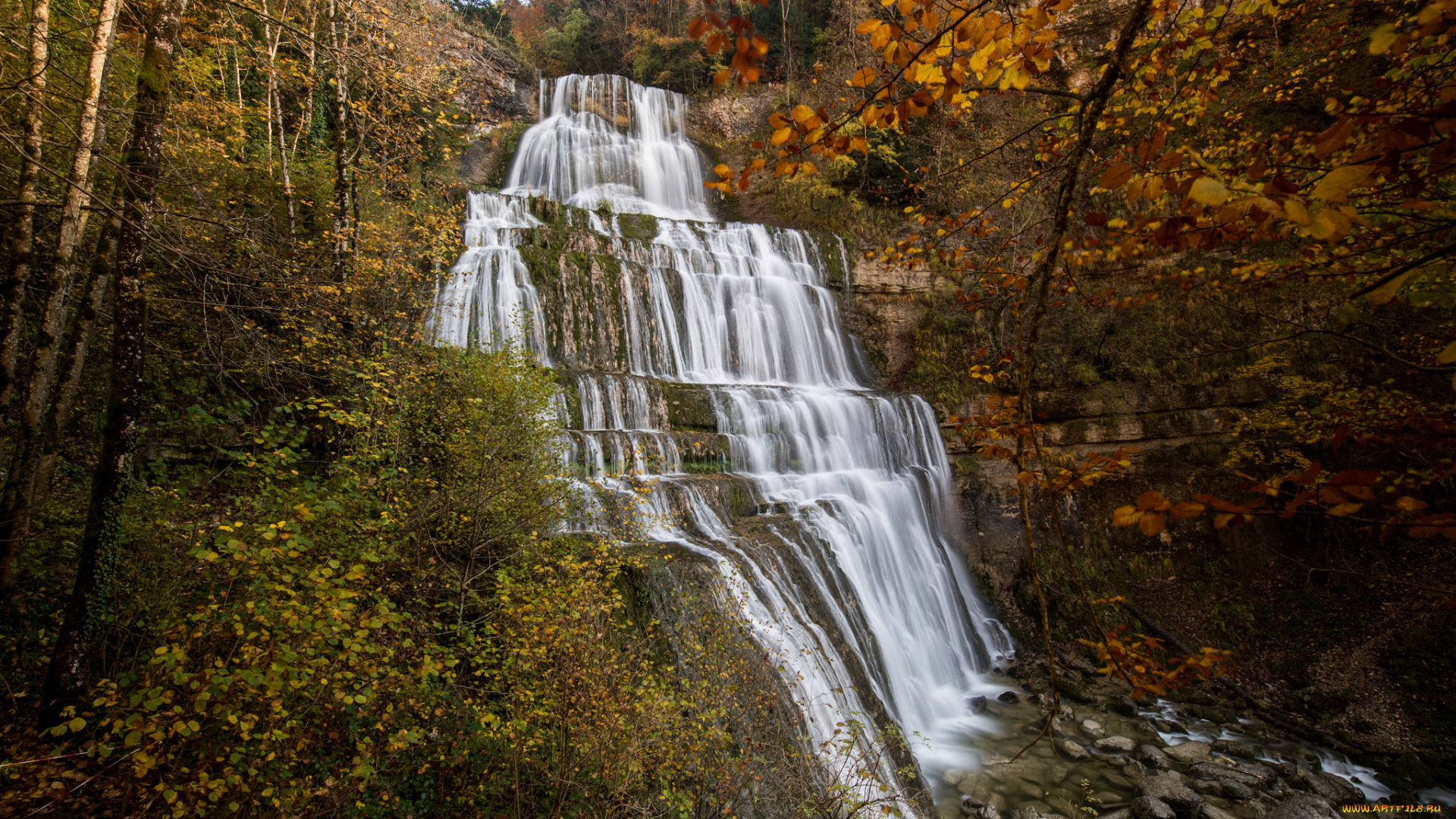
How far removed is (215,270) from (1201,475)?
Answer: 16714 mm

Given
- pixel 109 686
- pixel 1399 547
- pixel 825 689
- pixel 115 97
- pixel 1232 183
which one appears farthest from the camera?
pixel 1399 547

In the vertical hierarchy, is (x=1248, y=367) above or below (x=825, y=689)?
above

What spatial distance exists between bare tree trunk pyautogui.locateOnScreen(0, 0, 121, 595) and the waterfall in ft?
14.9

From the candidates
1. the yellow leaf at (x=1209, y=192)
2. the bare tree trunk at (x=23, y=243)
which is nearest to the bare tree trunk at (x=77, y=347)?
the bare tree trunk at (x=23, y=243)

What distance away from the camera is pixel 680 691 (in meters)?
5.26

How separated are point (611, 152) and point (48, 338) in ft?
59.5

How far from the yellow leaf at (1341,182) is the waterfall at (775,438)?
5333mm

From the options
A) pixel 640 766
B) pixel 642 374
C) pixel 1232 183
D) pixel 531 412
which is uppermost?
pixel 642 374

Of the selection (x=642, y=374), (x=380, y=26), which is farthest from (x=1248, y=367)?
(x=380, y=26)

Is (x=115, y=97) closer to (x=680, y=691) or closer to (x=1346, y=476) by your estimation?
(x=680, y=691)

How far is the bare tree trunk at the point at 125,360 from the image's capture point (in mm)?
3908

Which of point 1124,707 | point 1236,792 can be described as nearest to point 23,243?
point 1236,792

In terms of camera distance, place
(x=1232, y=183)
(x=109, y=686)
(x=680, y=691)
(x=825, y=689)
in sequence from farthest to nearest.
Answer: (x=825, y=689) < (x=680, y=691) < (x=109, y=686) < (x=1232, y=183)

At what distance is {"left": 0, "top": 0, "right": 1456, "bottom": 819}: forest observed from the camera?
2.38 meters
